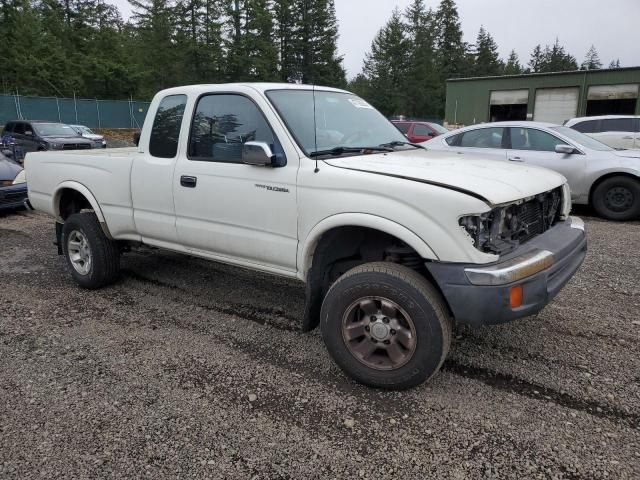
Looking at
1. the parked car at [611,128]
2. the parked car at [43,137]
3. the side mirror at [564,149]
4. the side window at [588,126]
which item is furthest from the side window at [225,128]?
the parked car at [43,137]

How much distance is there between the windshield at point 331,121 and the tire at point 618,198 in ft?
18.0

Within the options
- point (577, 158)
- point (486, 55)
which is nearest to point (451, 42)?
point (486, 55)

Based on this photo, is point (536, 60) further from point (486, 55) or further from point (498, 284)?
point (498, 284)

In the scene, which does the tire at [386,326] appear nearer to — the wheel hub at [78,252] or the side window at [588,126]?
the wheel hub at [78,252]

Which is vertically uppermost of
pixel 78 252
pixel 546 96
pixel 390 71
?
pixel 390 71

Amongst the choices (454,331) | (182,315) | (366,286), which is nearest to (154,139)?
(182,315)

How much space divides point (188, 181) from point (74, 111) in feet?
112

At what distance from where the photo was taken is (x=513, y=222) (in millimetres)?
3082

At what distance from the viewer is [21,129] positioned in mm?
17453

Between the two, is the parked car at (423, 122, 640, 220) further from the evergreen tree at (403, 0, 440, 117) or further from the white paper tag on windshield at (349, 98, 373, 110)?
the evergreen tree at (403, 0, 440, 117)

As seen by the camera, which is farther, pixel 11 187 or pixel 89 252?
pixel 11 187

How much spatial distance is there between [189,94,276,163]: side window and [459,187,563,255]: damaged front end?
1.56 m

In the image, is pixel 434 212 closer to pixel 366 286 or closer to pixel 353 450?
pixel 366 286

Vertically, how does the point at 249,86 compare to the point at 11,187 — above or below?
above
